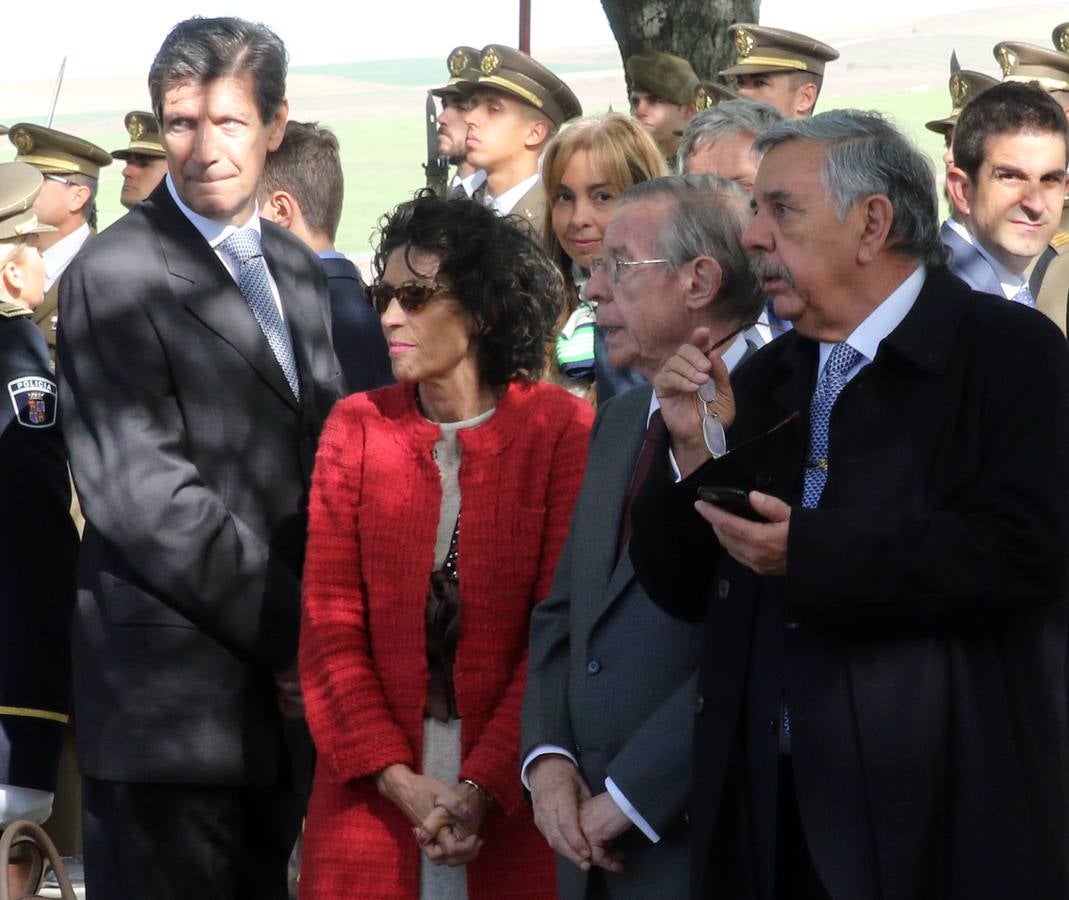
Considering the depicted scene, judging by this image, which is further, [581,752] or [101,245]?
[101,245]

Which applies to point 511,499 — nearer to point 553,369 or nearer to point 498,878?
point 498,878

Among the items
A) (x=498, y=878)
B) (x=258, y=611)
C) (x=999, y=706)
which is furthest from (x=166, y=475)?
(x=999, y=706)

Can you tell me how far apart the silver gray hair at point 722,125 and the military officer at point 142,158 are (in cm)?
416

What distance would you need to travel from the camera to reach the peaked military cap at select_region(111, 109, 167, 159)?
9.14 metres

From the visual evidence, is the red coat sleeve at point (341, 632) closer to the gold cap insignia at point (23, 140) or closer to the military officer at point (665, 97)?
the military officer at point (665, 97)

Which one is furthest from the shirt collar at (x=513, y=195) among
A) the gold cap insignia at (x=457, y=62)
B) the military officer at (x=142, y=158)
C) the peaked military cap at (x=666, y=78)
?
the military officer at (x=142, y=158)

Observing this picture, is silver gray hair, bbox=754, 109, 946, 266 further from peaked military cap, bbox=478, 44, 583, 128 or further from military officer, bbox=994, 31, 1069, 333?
peaked military cap, bbox=478, 44, 583, 128

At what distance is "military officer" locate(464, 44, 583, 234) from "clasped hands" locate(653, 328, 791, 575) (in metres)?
4.00

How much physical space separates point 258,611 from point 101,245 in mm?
897

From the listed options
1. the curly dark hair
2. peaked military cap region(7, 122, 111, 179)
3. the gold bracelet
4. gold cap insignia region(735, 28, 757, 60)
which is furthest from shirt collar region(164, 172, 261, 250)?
peaked military cap region(7, 122, 111, 179)

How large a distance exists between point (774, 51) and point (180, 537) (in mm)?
4683

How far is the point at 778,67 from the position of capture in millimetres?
7727

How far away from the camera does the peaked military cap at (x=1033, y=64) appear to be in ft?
24.6

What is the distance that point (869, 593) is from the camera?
279cm
